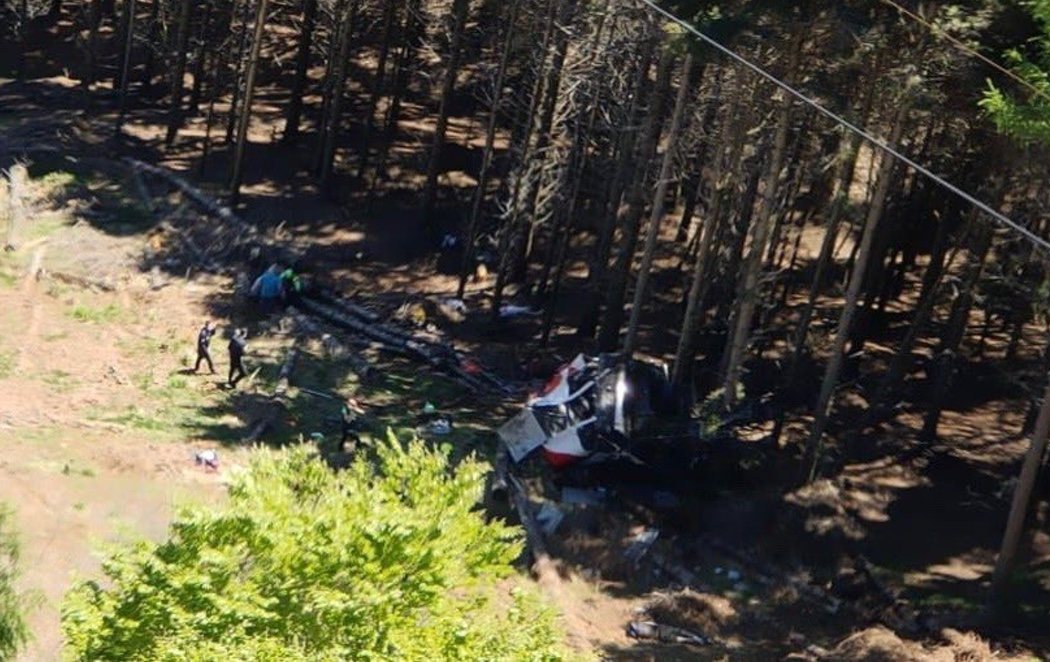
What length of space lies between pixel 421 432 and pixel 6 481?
7.86 meters

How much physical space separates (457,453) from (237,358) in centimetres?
541

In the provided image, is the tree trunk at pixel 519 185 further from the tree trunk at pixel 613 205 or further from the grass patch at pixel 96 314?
the grass patch at pixel 96 314

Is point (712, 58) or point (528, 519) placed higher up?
point (712, 58)

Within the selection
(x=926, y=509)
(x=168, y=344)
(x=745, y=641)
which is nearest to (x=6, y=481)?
(x=168, y=344)

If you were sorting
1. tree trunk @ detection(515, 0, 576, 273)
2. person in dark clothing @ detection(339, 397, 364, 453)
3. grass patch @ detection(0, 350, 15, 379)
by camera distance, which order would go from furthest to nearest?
tree trunk @ detection(515, 0, 576, 273) < grass patch @ detection(0, 350, 15, 379) < person in dark clothing @ detection(339, 397, 364, 453)

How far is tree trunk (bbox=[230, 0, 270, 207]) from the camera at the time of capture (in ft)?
121

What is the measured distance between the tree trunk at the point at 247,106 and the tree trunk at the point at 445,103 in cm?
543

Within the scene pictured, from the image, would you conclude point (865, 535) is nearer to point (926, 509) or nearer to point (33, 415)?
point (926, 509)

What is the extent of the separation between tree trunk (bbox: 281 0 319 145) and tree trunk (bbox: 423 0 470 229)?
624 centimetres

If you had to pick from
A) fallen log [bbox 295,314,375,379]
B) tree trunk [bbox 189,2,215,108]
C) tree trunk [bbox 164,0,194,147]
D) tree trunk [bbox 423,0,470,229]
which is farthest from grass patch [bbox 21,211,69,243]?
tree trunk [bbox 423,0,470,229]

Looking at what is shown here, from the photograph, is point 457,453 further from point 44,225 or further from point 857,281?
point 44,225

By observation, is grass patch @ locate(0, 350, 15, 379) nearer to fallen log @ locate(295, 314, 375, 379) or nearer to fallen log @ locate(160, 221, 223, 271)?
fallen log @ locate(295, 314, 375, 379)

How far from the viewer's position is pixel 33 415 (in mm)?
25109

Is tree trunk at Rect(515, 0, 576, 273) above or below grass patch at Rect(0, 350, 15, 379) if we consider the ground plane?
above
